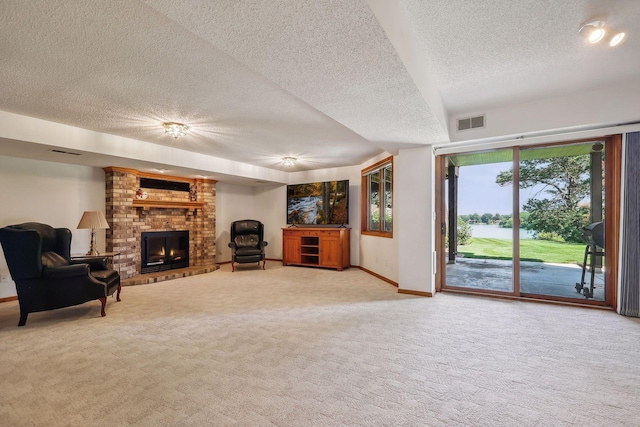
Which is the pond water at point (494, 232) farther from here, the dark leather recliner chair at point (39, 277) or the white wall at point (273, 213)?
the dark leather recliner chair at point (39, 277)

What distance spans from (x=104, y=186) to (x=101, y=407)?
4874 millimetres

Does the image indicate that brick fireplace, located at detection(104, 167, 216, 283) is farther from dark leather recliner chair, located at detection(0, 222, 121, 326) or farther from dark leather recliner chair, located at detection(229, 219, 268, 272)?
dark leather recliner chair, located at detection(0, 222, 121, 326)

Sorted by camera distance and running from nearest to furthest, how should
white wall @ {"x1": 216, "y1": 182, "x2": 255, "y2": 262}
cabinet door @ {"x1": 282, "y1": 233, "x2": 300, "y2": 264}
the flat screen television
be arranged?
the flat screen television, cabinet door @ {"x1": 282, "y1": 233, "x2": 300, "y2": 264}, white wall @ {"x1": 216, "y1": 182, "x2": 255, "y2": 262}

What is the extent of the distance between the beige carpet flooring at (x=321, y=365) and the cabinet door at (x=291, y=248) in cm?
319

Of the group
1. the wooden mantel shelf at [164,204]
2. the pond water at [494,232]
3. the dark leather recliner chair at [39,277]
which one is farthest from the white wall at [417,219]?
the wooden mantel shelf at [164,204]

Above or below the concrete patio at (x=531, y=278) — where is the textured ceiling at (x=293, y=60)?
above

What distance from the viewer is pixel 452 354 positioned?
2.44 metres

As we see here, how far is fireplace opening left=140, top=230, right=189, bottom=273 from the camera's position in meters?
5.89

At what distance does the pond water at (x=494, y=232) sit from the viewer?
4.12m

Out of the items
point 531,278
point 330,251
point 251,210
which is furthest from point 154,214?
point 531,278

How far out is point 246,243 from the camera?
7.21 meters

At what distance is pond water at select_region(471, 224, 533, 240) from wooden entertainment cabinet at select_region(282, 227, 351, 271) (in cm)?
276

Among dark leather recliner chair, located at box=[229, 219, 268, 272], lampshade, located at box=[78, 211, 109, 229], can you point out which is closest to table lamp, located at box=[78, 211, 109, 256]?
lampshade, located at box=[78, 211, 109, 229]

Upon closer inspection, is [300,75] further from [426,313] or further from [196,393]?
[426,313]
